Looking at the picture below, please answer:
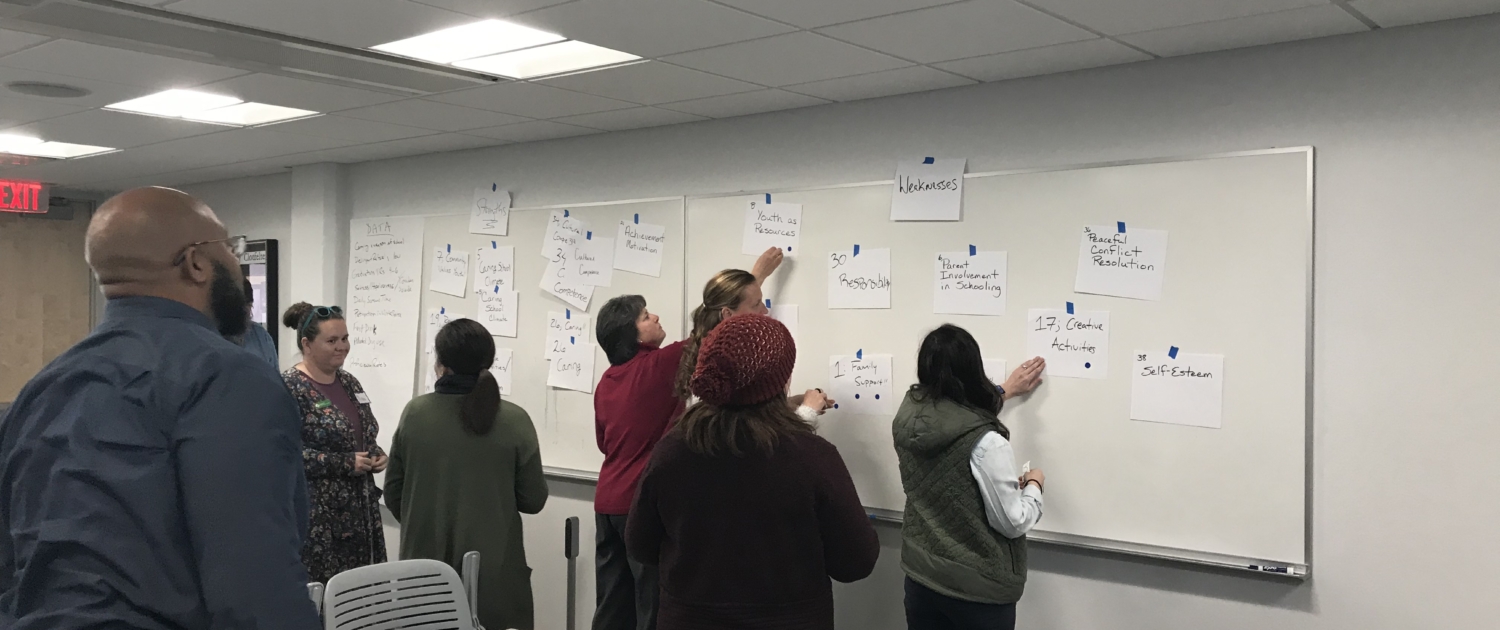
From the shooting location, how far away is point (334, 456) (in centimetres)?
319

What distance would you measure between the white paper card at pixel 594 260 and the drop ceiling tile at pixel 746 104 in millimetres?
794

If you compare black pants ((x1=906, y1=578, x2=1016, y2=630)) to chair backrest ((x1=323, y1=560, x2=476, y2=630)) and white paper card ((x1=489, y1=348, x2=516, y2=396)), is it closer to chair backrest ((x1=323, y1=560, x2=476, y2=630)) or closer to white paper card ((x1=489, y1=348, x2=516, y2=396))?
chair backrest ((x1=323, y1=560, x2=476, y2=630))

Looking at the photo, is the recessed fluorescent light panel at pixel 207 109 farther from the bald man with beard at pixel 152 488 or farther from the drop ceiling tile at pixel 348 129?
the bald man with beard at pixel 152 488

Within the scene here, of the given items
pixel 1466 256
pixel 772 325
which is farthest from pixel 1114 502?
pixel 772 325

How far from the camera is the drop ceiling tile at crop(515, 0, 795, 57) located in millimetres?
2502

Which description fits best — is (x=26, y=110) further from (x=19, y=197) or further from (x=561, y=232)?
(x=561, y=232)

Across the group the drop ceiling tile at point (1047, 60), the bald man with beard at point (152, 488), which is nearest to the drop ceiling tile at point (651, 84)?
the drop ceiling tile at point (1047, 60)

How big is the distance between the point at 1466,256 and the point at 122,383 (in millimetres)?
2933

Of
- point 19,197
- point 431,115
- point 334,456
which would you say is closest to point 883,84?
point 431,115

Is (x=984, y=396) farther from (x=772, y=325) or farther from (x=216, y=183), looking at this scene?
(x=216, y=183)

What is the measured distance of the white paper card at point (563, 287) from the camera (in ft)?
14.6

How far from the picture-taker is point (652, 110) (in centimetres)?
386

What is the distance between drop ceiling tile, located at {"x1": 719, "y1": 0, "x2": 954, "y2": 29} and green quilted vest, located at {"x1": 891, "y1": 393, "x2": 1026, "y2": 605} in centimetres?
102

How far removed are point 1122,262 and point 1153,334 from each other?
23 centimetres
